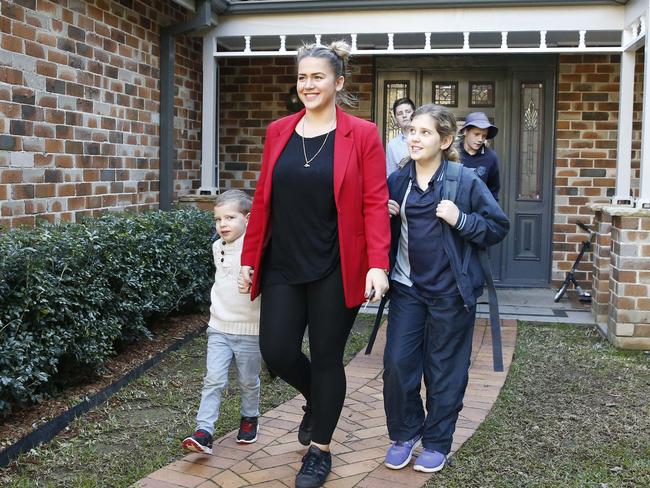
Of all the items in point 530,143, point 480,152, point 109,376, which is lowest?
point 109,376

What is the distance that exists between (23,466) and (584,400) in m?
3.12

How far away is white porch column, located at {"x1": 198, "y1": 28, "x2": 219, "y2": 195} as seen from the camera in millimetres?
7523

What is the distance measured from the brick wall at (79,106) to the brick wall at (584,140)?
13.3ft

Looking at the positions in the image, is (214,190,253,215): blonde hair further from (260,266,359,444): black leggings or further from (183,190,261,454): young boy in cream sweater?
(260,266,359,444): black leggings

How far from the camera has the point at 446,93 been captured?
843 centimetres

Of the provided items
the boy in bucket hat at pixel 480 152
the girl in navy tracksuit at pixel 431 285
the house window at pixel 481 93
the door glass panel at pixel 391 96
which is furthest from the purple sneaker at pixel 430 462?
the house window at pixel 481 93

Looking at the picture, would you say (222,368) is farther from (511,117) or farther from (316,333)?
(511,117)

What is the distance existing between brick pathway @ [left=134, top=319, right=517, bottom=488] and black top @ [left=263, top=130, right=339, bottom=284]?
91 centimetres

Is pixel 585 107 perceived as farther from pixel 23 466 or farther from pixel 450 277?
pixel 23 466

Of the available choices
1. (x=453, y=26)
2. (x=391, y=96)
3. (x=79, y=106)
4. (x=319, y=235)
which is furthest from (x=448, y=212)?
(x=391, y=96)

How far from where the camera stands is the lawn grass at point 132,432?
338cm

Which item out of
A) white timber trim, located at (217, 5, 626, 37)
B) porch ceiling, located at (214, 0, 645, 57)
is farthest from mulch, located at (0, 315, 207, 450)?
white timber trim, located at (217, 5, 626, 37)

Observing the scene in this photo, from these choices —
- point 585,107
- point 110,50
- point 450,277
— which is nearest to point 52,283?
point 450,277

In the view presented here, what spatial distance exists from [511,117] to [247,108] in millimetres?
→ 2935
